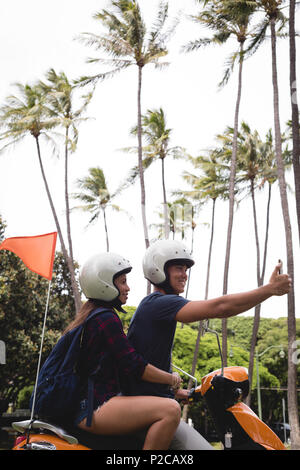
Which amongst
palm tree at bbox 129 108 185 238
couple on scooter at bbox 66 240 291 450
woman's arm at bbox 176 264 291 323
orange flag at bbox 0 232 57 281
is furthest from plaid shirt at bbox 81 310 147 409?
palm tree at bbox 129 108 185 238

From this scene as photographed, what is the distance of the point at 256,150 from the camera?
27781mm

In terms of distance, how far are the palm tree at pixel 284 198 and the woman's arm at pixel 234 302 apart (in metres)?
13.5

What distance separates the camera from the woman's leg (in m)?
2.32

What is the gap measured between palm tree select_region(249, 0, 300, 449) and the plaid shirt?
44.9 ft

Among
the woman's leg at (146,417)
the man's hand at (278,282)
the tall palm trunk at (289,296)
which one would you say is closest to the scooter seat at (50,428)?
the woman's leg at (146,417)

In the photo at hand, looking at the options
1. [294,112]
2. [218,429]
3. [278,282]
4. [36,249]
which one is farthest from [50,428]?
[294,112]

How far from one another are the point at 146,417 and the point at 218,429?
0.82 metres

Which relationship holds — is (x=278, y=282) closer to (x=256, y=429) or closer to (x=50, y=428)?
(x=256, y=429)

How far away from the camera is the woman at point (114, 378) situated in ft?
7.63

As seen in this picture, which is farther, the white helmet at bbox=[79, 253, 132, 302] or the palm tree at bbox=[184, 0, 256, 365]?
the palm tree at bbox=[184, 0, 256, 365]

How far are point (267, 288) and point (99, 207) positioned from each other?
32784 mm

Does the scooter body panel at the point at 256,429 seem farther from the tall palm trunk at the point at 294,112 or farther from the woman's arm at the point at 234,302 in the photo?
the tall palm trunk at the point at 294,112

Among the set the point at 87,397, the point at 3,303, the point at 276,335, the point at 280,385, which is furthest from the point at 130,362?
the point at 276,335

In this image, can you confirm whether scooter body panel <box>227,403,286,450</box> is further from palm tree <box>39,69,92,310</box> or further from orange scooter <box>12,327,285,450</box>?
palm tree <box>39,69,92,310</box>
